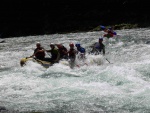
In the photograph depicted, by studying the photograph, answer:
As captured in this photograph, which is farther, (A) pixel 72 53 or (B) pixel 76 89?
(A) pixel 72 53

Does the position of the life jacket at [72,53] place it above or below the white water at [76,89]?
above

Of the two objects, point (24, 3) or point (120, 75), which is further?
point (24, 3)

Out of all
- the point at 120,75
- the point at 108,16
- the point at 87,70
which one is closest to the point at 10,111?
the point at 120,75

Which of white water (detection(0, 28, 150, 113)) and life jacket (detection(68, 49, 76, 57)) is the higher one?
life jacket (detection(68, 49, 76, 57))

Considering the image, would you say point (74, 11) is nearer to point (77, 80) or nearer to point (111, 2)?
point (111, 2)

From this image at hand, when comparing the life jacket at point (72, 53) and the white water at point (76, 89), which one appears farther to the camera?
the life jacket at point (72, 53)

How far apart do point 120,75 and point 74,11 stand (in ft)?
141

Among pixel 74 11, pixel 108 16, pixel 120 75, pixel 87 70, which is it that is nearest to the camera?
pixel 120 75

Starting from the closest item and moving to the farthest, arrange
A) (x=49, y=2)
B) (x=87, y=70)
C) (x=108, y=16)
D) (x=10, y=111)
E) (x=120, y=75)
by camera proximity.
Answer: (x=10, y=111)
(x=120, y=75)
(x=87, y=70)
(x=108, y=16)
(x=49, y=2)

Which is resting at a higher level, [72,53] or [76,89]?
[72,53]

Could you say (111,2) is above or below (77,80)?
above

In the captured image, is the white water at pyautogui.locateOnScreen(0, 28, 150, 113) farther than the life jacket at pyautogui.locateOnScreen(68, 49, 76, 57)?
No

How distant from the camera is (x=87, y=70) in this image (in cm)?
1313

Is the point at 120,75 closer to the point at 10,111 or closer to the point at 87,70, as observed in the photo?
the point at 87,70
